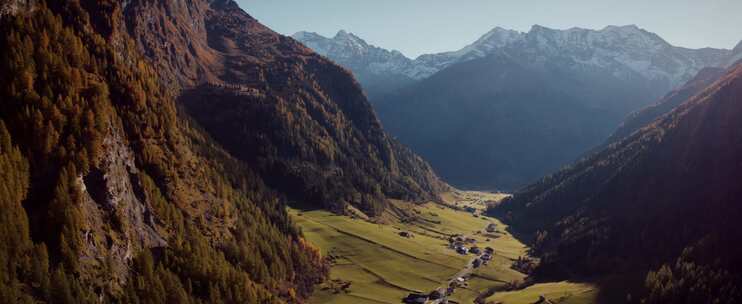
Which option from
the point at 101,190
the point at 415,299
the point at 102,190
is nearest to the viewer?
the point at 101,190

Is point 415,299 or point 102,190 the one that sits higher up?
point 102,190

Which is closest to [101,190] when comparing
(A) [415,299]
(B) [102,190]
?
(B) [102,190]

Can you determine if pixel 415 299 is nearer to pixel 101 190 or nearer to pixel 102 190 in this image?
pixel 102 190

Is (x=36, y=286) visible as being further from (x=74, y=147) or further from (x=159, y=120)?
(x=159, y=120)

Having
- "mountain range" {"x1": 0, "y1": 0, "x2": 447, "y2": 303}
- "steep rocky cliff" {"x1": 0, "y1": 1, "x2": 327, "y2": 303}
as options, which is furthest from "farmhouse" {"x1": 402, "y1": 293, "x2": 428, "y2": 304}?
"mountain range" {"x1": 0, "y1": 0, "x2": 447, "y2": 303}

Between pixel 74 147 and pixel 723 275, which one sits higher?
pixel 74 147

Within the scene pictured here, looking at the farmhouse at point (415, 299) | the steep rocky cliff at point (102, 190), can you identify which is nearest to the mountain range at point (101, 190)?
the steep rocky cliff at point (102, 190)

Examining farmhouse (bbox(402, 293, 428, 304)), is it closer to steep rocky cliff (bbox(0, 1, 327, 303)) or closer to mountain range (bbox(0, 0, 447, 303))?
steep rocky cliff (bbox(0, 1, 327, 303))

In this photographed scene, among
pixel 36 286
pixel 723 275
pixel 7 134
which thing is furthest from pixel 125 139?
pixel 723 275

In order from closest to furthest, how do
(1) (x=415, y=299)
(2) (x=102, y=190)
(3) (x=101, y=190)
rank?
(3) (x=101, y=190) → (2) (x=102, y=190) → (1) (x=415, y=299)

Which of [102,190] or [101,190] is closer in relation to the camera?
[101,190]

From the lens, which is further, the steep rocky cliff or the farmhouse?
the farmhouse
